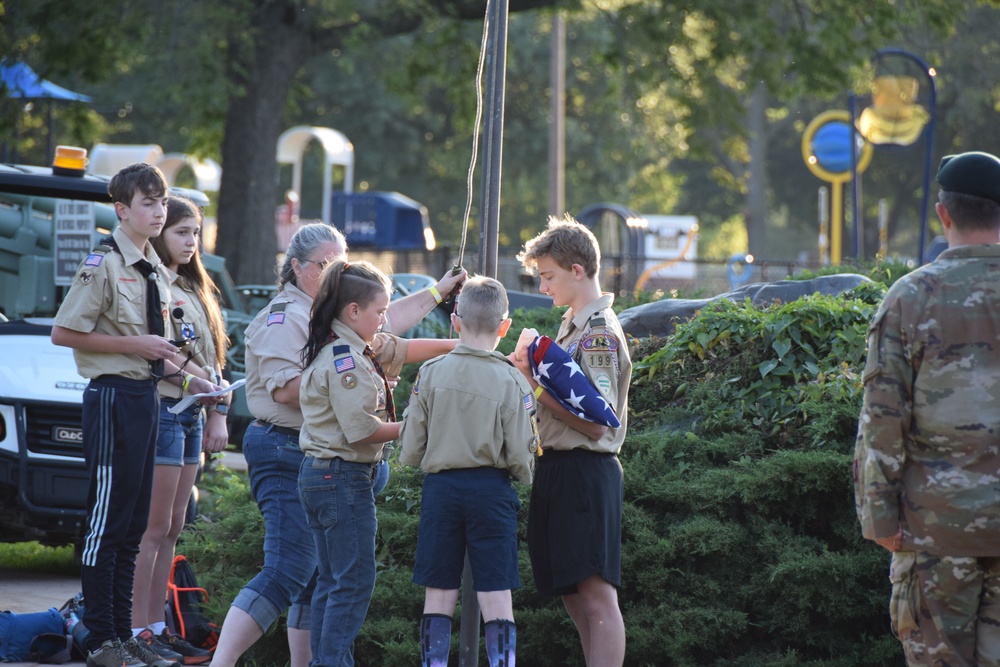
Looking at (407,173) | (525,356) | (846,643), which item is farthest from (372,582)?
(407,173)

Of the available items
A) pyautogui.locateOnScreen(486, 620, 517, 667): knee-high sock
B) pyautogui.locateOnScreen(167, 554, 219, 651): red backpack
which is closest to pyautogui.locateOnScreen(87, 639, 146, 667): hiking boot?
pyautogui.locateOnScreen(167, 554, 219, 651): red backpack

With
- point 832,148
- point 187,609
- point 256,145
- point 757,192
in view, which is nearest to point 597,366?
point 187,609

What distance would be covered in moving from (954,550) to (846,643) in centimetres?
Answer: 195

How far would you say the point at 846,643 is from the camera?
5.10 metres

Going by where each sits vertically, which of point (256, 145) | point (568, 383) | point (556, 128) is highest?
point (556, 128)

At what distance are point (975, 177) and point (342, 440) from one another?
224 centimetres

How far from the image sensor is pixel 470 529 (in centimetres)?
423

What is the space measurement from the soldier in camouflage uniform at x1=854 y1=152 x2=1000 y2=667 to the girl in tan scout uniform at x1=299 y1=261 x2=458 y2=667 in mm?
1728

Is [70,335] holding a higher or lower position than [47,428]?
higher

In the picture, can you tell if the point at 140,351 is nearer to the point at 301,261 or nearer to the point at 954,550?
the point at 301,261

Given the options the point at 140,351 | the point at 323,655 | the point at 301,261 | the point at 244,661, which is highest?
the point at 301,261

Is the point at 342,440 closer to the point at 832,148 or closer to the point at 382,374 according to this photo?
the point at 382,374

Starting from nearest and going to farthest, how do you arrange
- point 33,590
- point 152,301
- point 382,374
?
point 382,374, point 152,301, point 33,590

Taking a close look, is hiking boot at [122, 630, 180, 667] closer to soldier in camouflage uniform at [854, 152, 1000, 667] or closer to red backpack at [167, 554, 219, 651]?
red backpack at [167, 554, 219, 651]
